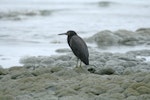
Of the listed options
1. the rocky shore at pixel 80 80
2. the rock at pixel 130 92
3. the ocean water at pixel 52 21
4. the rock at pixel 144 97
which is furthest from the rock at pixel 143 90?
the ocean water at pixel 52 21

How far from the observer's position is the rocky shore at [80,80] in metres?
8.66

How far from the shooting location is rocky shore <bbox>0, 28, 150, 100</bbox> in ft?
28.4

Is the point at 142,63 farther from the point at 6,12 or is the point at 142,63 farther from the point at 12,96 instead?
the point at 6,12

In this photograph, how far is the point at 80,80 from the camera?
9945 mm

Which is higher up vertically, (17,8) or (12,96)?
(12,96)

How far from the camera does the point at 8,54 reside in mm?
15695

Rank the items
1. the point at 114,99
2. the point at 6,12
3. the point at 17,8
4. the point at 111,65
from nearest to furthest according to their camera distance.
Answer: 1. the point at 114,99
2. the point at 111,65
3. the point at 6,12
4. the point at 17,8

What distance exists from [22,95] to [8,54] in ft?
23.4

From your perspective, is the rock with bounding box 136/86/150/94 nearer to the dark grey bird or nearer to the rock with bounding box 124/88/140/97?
the rock with bounding box 124/88/140/97

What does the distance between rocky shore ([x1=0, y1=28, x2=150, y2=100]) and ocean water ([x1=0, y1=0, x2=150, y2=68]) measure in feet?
8.53

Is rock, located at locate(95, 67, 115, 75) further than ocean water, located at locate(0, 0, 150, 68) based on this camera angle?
No

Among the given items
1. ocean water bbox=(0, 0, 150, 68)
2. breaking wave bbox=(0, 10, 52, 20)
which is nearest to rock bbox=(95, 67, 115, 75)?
ocean water bbox=(0, 0, 150, 68)

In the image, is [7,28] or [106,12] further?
[106,12]

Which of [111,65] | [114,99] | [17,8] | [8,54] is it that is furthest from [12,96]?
[17,8]
